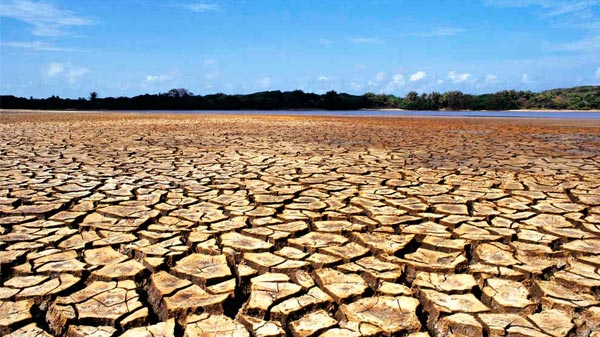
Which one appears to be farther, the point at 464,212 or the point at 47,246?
the point at 464,212

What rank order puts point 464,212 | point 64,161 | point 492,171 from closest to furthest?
1. point 464,212
2. point 492,171
3. point 64,161

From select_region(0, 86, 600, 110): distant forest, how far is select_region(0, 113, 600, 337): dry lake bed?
131ft

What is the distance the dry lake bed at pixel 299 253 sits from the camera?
1719mm

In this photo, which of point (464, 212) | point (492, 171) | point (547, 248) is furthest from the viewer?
point (492, 171)

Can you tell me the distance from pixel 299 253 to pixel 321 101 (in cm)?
4399

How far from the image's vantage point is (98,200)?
3.44 m

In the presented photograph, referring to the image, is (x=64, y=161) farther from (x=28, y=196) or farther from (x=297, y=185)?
(x=297, y=185)

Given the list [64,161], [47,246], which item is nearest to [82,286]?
[47,246]

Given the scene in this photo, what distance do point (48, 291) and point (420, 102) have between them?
144ft

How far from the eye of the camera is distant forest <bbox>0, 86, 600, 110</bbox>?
40656 mm

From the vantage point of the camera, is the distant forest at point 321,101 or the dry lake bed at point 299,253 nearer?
the dry lake bed at point 299,253

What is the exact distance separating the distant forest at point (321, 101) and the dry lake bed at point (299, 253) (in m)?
Answer: 39.8

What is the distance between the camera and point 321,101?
4572 centimetres

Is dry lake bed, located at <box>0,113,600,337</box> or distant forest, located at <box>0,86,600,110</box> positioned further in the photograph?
distant forest, located at <box>0,86,600,110</box>
